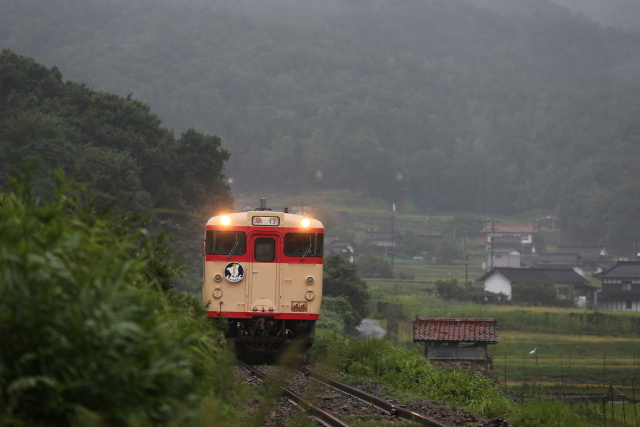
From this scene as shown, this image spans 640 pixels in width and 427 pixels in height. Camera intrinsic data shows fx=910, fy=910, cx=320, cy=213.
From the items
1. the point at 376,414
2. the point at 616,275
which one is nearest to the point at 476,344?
the point at 376,414

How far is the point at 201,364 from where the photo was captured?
7.13 metres

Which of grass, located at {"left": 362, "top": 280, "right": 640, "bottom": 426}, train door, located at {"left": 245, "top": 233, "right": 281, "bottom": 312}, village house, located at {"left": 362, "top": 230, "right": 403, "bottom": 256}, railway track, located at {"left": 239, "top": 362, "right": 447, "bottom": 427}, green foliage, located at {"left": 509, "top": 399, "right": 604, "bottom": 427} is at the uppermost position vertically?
village house, located at {"left": 362, "top": 230, "right": 403, "bottom": 256}

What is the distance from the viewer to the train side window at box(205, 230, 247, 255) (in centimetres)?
1669

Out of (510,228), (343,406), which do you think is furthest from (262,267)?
(510,228)

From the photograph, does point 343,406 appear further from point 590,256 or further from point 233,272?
point 590,256

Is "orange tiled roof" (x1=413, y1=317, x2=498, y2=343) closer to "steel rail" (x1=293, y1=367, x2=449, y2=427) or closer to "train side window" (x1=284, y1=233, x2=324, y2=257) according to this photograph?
"train side window" (x1=284, y1=233, x2=324, y2=257)

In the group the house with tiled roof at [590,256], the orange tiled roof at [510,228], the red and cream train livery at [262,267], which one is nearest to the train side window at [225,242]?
the red and cream train livery at [262,267]

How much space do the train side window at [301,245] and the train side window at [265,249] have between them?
241 millimetres

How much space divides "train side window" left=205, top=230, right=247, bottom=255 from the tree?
2991 centimetres

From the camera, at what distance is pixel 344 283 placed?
4719cm

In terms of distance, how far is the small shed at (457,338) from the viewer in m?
26.9

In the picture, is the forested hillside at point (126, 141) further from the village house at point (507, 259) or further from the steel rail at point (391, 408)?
the village house at point (507, 259)

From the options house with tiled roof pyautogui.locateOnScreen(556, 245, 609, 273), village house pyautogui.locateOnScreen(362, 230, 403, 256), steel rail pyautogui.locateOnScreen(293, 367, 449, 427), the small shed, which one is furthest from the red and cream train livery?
village house pyautogui.locateOnScreen(362, 230, 403, 256)

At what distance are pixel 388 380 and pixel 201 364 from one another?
31.7 ft
